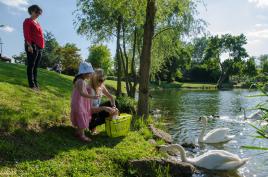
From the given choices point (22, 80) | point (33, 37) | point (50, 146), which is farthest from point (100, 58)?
point (50, 146)

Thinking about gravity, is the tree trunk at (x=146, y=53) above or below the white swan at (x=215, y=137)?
above

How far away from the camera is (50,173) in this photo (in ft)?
20.8

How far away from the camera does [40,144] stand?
7414 mm

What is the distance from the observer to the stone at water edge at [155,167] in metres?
7.47

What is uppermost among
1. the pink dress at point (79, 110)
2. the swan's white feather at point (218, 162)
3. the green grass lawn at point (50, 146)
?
the pink dress at point (79, 110)

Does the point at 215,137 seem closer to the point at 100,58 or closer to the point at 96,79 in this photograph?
the point at 96,79

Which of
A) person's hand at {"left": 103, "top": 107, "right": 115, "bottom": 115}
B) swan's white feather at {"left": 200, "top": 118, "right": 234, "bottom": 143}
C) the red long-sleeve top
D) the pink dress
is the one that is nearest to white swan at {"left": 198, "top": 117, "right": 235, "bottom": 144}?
swan's white feather at {"left": 200, "top": 118, "right": 234, "bottom": 143}

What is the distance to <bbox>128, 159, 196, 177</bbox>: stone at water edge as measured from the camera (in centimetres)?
747

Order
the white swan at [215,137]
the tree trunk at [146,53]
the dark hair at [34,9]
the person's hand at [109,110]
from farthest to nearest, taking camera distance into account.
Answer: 1. the white swan at [215,137]
2. the tree trunk at [146,53]
3. the dark hair at [34,9]
4. the person's hand at [109,110]

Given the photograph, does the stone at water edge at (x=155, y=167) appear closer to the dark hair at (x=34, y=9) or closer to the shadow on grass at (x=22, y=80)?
the dark hair at (x=34, y=9)

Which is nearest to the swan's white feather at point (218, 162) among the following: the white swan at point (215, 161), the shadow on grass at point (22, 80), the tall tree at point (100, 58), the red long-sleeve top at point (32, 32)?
the white swan at point (215, 161)

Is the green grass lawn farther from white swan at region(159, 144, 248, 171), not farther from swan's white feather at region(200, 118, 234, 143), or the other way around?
swan's white feather at region(200, 118, 234, 143)

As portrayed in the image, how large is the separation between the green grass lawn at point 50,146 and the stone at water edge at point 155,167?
0.91ft

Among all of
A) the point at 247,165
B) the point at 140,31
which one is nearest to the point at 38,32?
the point at 247,165
